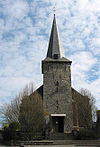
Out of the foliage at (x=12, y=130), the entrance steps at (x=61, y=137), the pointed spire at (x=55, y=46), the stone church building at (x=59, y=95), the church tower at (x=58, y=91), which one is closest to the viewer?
the foliage at (x=12, y=130)

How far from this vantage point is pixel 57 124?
36500 mm

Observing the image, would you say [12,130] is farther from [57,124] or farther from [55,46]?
[55,46]

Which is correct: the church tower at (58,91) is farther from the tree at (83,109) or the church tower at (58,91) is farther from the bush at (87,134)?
the bush at (87,134)

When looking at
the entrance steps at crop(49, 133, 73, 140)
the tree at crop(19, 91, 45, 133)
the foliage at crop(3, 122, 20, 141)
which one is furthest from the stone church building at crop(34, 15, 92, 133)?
the foliage at crop(3, 122, 20, 141)

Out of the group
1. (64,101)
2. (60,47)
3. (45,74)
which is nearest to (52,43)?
(60,47)

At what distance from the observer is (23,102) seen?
29094 millimetres

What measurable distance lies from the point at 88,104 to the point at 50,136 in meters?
7.97

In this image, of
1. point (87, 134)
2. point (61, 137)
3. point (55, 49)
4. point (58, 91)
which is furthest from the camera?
point (55, 49)

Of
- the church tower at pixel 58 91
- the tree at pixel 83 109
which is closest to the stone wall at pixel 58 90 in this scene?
the church tower at pixel 58 91

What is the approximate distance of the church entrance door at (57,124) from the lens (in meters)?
36.0

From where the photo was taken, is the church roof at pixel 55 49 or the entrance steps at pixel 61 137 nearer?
the entrance steps at pixel 61 137

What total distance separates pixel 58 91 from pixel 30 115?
1045 centimetres

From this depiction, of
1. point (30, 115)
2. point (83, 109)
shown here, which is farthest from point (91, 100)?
point (30, 115)

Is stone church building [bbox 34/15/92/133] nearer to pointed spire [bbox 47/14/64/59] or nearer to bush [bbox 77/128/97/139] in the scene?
pointed spire [bbox 47/14/64/59]
